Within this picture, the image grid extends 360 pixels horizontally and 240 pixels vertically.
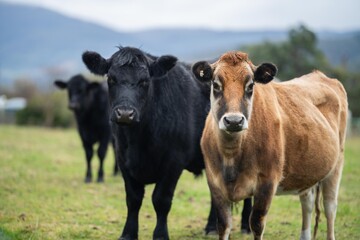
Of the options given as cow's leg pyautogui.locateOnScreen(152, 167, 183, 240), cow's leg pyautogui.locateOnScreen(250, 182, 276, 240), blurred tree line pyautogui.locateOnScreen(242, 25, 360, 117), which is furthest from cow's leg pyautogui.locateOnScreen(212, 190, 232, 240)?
blurred tree line pyautogui.locateOnScreen(242, 25, 360, 117)

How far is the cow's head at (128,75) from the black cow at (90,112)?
8.36m

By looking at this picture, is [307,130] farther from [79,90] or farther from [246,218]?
[79,90]

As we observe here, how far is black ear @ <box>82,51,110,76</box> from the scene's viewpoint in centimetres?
726

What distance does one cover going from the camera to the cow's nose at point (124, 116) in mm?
6535

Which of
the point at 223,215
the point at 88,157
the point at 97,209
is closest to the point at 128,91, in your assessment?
the point at 223,215

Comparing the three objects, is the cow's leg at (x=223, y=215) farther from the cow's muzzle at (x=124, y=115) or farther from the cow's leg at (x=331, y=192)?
the cow's leg at (x=331, y=192)

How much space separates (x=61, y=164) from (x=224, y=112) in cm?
1312

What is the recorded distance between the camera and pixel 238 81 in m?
5.63

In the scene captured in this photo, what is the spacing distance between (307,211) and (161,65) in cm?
286

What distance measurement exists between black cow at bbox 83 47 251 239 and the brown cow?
1.17 metres

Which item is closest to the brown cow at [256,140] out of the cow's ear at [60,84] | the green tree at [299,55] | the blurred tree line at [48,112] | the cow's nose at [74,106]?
the cow's nose at [74,106]

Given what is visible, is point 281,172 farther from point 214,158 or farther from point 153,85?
point 153,85

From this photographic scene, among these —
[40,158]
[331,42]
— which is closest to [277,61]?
[40,158]

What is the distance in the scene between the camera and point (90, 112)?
1616 cm
